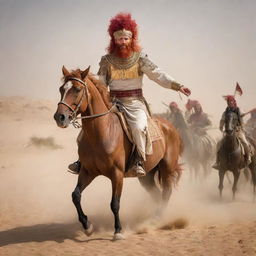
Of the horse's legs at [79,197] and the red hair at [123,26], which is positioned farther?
the red hair at [123,26]

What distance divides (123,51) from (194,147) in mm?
7295

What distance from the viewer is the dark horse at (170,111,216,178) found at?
1398 centimetres

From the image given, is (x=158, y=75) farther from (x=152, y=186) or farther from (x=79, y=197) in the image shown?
(x=79, y=197)

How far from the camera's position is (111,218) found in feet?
27.6

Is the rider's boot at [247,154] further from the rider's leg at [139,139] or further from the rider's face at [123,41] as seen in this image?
the rider's face at [123,41]

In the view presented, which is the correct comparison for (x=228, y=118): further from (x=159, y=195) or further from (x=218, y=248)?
(x=218, y=248)

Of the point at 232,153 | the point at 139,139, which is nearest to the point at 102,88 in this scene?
the point at 139,139

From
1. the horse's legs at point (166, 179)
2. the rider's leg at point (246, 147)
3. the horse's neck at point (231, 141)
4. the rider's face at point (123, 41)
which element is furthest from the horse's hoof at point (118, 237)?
the rider's leg at point (246, 147)

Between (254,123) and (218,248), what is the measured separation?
11.9 meters

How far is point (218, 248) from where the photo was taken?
6.06 m

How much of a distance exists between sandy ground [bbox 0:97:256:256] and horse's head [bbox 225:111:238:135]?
1.74 meters

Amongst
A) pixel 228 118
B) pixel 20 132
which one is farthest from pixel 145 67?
pixel 20 132

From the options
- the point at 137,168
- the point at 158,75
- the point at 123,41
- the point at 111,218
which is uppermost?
the point at 123,41

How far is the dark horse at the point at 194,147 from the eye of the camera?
14.0 meters
